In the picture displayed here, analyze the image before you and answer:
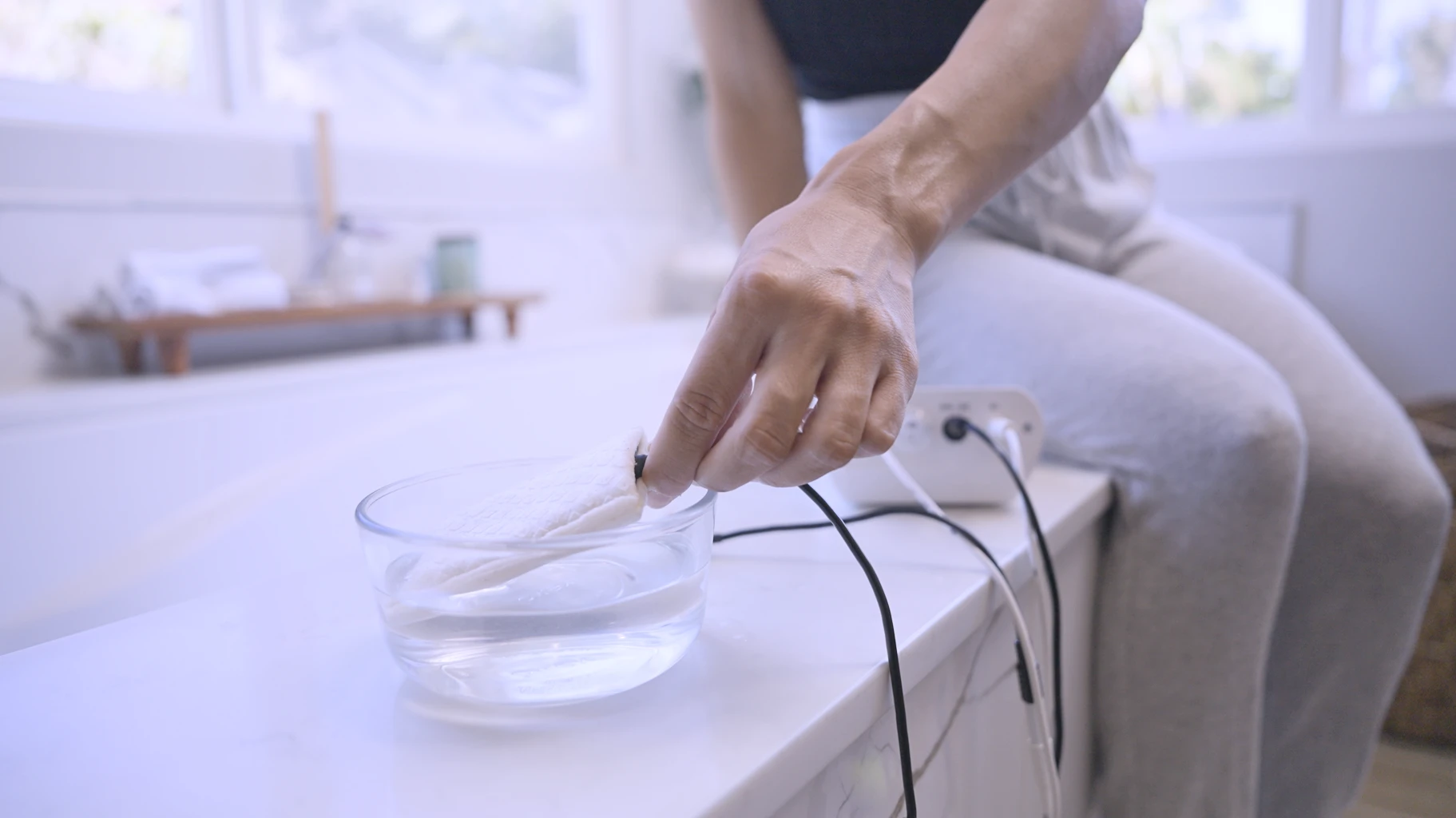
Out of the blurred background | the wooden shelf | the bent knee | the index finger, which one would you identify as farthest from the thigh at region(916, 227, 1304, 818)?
the blurred background

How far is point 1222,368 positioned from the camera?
67 cm

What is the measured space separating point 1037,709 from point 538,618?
0.29 m

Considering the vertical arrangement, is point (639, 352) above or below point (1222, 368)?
below

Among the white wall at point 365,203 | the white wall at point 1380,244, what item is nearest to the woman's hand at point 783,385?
the white wall at point 365,203

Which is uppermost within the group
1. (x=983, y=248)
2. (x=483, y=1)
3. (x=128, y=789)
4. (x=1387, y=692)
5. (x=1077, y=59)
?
(x=483, y=1)

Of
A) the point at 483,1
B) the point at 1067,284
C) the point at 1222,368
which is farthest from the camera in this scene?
the point at 483,1

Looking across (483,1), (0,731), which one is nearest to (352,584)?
(0,731)

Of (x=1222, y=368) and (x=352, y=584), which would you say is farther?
(x=1222, y=368)

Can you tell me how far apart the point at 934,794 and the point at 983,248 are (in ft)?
1.80

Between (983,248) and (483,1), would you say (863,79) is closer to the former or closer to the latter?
(983,248)

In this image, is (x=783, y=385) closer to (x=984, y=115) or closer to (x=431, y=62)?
(x=984, y=115)

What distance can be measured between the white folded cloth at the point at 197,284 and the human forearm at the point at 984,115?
3.26 feet

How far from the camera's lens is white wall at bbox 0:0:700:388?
1.15 meters

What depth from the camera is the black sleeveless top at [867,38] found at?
821 mm
